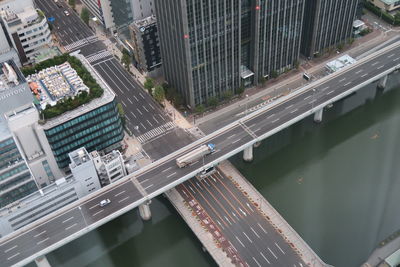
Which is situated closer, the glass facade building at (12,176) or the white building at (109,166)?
the glass facade building at (12,176)

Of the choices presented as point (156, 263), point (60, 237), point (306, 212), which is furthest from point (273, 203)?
point (60, 237)

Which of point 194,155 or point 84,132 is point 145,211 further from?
point 84,132

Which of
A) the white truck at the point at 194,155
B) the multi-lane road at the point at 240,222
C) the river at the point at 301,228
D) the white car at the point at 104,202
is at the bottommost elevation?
the river at the point at 301,228

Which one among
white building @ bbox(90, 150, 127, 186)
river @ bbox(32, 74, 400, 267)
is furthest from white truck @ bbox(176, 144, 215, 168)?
white building @ bbox(90, 150, 127, 186)

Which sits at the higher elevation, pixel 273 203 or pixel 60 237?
pixel 60 237

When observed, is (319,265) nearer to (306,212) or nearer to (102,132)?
(306,212)

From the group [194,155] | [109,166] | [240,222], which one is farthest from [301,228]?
[109,166]

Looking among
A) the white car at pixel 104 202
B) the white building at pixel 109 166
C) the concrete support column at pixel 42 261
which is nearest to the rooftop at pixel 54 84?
the white building at pixel 109 166

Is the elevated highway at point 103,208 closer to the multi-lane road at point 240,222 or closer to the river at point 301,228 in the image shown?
the multi-lane road at point 240,222
